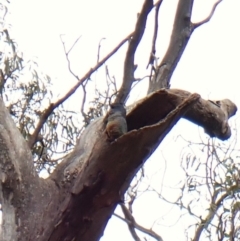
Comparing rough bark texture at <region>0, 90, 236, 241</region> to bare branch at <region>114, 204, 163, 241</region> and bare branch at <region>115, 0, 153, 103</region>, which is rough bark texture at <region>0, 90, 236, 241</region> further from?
bare branch at <region>114, 204, 163, 241</region>

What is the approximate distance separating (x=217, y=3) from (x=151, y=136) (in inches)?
32.4

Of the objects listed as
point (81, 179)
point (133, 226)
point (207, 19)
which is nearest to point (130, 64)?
point (81, 179)

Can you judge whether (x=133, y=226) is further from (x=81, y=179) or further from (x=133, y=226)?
(x=81, y=179)

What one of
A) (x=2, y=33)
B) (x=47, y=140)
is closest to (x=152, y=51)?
(x=47, y=140)

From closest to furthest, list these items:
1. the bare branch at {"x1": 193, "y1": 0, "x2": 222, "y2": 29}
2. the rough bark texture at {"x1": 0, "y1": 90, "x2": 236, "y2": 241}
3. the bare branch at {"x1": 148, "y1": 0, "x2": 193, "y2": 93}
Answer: the rough bark texture at {"x1": 0, "y1": 90, "x2": 236, "y2": 241}, the bare branch at {"x1": 148, "y1": 0, "x2": 193, "y2": 93}, the bare branch at {"x1": 193, "y1": 0, "x2": 222, "y2": 29}

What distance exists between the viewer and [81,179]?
1.00 metres

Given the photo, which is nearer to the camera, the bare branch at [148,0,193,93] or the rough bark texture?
the rough bark texture

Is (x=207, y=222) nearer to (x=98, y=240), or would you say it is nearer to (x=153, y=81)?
(x=153, y=81)

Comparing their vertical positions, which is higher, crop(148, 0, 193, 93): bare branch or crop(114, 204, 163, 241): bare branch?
crop(114, 204, 163, 241): bare branch

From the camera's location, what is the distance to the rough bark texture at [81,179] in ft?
3.22

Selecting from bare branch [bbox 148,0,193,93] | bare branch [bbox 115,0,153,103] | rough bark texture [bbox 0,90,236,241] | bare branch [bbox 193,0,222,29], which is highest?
bare branch [bbox 193,0,222,29]

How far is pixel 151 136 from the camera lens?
3.26 ft

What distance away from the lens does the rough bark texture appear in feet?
3.22

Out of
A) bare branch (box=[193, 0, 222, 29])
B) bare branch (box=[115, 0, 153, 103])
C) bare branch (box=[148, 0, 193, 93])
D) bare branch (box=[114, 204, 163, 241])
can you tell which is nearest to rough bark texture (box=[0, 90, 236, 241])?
bare branch (box=[115, 0, 153, 103])
